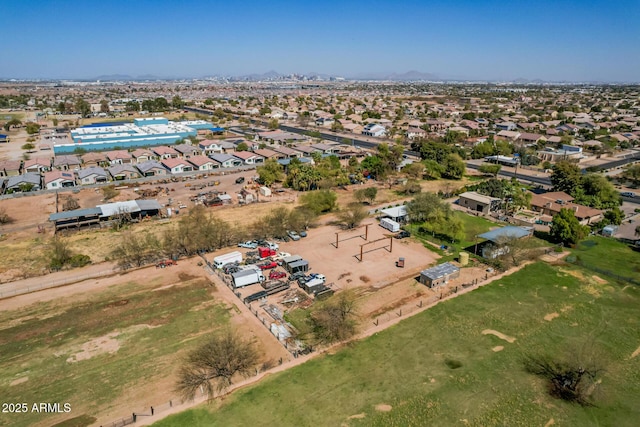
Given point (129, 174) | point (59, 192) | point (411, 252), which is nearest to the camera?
point (411, 252)

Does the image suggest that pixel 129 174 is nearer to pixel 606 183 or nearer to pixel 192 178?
pixel 192 178

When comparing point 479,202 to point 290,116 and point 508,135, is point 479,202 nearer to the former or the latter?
point 508,135

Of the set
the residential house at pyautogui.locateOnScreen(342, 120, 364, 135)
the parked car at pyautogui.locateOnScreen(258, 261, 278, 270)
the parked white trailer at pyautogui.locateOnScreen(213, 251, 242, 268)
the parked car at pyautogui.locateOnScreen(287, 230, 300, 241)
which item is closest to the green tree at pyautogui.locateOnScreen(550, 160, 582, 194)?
the parked car at pyautogui.locateOnScreen(287, 230, 300, 241)

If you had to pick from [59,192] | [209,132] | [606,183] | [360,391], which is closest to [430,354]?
[360,391]

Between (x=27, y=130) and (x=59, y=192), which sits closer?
(x=59, y=192)

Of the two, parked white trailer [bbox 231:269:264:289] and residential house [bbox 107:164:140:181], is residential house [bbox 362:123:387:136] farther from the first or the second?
parked white trailer [bbox 231:269:264:289]

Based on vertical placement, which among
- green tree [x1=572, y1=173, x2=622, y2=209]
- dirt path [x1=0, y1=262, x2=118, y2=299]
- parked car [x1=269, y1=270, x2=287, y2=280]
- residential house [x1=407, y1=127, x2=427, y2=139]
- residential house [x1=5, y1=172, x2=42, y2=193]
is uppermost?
residential house [x1=407, y1=127, x2=427, y2=139]

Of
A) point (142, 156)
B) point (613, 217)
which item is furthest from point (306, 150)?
point (613, 217)
